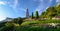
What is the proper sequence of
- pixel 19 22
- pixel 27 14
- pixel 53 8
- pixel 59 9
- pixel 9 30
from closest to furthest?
pixel 9 30 → pixel 19 22 → pixel 59 9 → pixel 53 8 → pixel 27 14

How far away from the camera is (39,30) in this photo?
12.6m

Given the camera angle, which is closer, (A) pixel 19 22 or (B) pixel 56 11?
(A) pixel 19 22

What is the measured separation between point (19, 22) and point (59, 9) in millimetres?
14045

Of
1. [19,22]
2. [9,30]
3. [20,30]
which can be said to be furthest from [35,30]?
[19,22]

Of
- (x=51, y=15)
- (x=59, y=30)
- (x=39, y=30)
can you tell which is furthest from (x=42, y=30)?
(x=51, y=15)

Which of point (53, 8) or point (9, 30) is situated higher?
point (53, 8)

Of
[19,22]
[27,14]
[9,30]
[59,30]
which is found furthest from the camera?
[27,14]

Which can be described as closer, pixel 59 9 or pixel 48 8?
pixel 59 9

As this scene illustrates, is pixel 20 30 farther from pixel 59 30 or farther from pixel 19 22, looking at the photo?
pixel 19 22

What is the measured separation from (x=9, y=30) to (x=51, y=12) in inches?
800

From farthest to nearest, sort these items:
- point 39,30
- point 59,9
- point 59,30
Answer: point 59,9
point 39,30
point 59,30

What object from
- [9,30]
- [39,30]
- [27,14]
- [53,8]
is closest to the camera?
[39,30]

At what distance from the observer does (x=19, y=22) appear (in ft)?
68.5

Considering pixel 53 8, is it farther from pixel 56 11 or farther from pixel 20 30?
pixel 20 30
